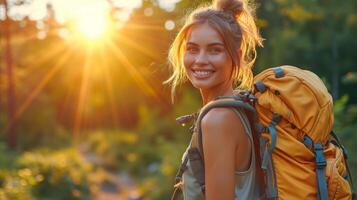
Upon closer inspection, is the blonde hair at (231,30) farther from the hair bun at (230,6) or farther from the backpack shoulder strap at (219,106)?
the backpack shoulder strap at (219,106)

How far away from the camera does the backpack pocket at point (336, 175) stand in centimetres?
223

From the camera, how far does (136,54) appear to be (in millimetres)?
17531

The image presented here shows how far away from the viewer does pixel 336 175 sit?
7.37 feet

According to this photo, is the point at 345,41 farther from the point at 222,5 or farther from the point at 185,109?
the point at 222,5

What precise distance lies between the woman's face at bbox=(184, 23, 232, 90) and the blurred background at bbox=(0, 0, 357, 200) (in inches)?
25.7

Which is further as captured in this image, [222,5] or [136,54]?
[136,54]

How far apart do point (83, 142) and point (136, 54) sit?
2386 centimetres

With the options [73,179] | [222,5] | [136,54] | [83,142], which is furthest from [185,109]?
[83,142]

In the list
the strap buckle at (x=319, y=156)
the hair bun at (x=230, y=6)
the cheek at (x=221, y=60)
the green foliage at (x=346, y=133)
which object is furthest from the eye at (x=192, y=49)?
the green foliage at (x=346, y=133)

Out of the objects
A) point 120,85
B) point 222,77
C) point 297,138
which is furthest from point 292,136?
point 120,85

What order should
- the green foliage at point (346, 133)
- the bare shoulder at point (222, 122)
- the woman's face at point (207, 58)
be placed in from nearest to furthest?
the bare shoulder at point (222, 122)
the woman's face at point (207, 58)
the green foliage at point (346, 133)

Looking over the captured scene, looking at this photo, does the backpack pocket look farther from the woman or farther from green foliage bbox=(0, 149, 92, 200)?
green foliage bbox=(0, 149, 92, 200)

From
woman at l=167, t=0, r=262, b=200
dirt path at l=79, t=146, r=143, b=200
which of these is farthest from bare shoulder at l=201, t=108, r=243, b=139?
dirt path at l=79, t=146, r=143, b=200

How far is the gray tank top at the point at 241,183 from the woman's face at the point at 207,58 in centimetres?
29
